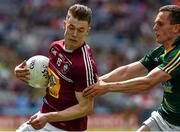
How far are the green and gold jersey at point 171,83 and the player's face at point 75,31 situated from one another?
2.96 ft

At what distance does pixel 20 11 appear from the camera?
2183 centimetres

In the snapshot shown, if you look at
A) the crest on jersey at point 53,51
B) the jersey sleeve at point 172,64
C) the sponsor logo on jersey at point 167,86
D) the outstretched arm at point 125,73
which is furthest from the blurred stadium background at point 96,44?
the jersey sleeve at point 172,64

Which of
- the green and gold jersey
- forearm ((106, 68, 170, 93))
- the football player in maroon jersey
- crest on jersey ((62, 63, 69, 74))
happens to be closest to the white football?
the football player in maroon jersey

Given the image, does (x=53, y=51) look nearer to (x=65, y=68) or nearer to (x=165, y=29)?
(x=65, y=68)

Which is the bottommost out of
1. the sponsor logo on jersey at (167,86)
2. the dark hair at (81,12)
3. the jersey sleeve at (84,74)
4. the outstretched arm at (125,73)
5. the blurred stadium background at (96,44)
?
the sponsor logo on jersey at (167,86)

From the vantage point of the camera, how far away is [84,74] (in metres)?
6.98

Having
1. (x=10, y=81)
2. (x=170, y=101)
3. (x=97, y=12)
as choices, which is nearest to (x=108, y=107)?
(x=10, y=81)

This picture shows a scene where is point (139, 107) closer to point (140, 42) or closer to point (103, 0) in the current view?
point (140, 42)

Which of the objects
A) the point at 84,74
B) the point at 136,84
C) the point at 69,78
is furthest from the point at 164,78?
the point at 69,78

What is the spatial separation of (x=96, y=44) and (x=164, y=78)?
14.1 m

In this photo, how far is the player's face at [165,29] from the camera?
741 centimetres

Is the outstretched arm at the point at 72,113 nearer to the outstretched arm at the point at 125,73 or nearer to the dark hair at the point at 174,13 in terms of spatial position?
the outstretched arm at the point at 125,73

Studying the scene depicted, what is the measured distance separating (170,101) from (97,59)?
1295 cm

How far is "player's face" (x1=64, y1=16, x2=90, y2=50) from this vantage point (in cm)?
706
